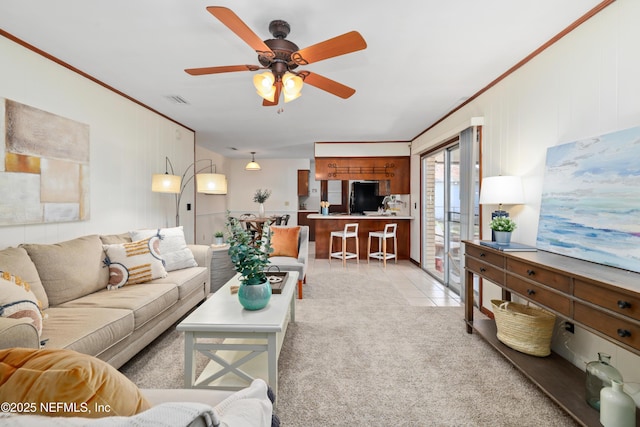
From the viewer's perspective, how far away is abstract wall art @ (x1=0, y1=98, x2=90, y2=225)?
2.22m

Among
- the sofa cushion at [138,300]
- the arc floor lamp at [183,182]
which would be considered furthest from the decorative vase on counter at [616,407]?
the arc floor lamp at [183,182]

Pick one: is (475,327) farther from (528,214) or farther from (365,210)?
(365,210)

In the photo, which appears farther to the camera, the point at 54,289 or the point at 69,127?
the point at 69,127

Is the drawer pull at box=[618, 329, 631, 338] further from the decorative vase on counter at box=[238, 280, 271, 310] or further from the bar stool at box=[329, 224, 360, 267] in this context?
the bar stool at box=[329, 224, 360, 267]

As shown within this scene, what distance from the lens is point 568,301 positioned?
1560 mm

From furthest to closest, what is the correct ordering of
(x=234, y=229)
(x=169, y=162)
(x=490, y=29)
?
(x=169, y=162), (x=490, y=29), (x=234, y=229)

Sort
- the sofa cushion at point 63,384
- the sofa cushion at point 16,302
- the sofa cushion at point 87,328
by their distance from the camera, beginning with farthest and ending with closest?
the sofa cushion at point 87,328 < the sofa cushion at point 16,302 < the sofa cushion at point 63,384

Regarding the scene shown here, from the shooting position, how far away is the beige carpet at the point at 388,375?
167 centimetres

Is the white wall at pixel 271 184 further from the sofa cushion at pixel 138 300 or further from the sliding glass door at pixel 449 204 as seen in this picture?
the sofa cushion at pixel 138 300

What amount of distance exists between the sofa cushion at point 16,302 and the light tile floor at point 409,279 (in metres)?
3.31

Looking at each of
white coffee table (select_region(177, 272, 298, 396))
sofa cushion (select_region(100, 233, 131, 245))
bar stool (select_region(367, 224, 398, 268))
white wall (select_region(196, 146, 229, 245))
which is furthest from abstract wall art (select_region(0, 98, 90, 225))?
bar stool (select_region(367, 224, 398, 268))

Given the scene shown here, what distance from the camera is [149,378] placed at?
1991 mm

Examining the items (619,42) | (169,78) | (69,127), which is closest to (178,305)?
(69,127)

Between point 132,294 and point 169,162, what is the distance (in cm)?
266
